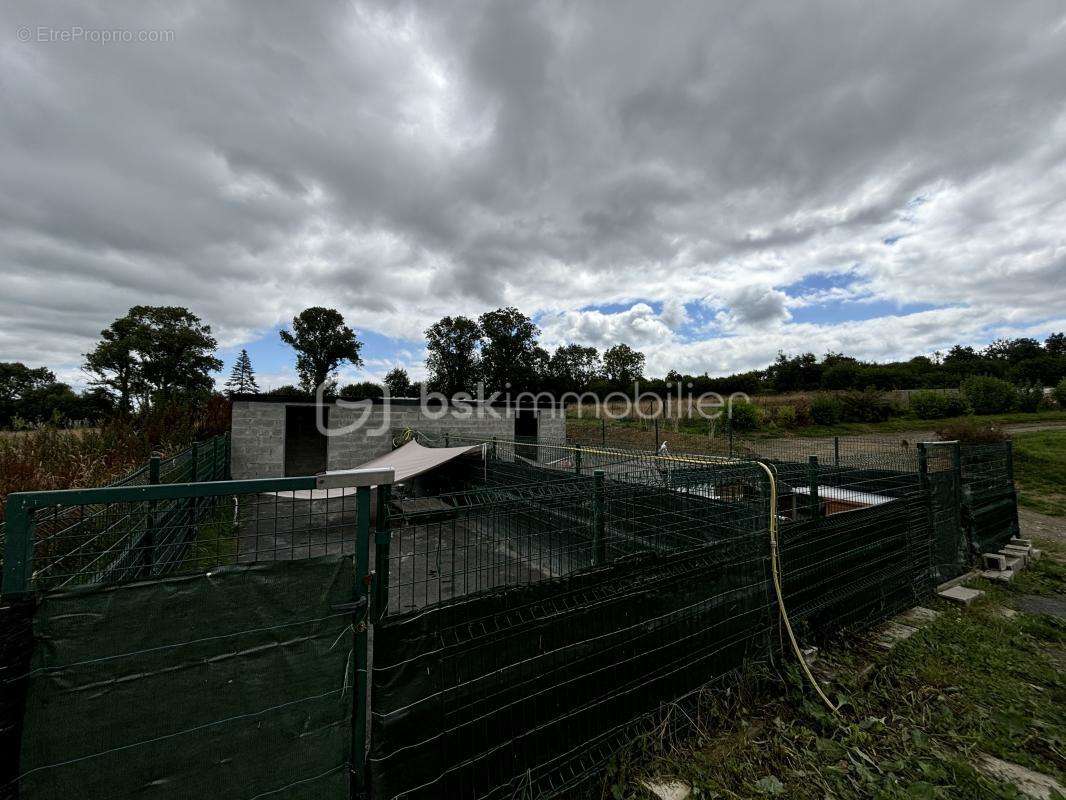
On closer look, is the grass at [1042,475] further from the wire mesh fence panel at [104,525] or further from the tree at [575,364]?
the tree at [575,364]

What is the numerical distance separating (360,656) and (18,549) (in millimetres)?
1001

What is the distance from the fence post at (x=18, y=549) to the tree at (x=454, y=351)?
1546 inches

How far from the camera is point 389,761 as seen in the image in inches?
60.5

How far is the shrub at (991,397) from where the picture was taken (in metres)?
20.6

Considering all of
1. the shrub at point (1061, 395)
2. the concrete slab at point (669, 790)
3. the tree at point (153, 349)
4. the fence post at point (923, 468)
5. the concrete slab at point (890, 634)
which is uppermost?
the tree at point (153, 349)

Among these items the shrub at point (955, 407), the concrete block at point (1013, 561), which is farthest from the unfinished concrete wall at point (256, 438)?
the shrub at point (955, 407)

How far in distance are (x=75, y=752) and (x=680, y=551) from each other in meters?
2.39

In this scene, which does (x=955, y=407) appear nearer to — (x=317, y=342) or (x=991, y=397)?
(x=991, y=397)

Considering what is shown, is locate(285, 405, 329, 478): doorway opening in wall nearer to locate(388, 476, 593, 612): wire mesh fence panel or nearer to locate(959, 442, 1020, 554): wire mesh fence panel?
locate(388, 476, 593, 612): wire mesh fence panel

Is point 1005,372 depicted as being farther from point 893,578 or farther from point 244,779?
point 244,779

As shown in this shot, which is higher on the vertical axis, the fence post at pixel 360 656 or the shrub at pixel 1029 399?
the shrub at pixel 1029 399

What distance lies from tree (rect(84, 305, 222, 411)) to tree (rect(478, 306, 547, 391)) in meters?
21.2

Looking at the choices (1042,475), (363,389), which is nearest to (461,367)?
(363,389)

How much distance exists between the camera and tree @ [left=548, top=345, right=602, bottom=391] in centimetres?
4731
